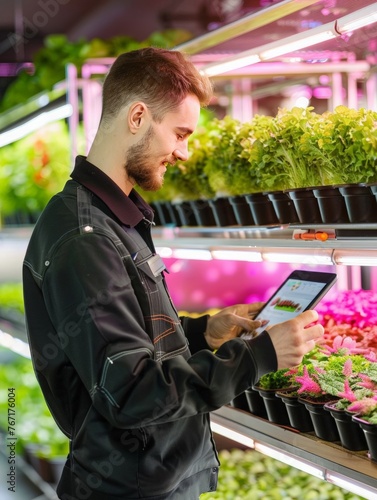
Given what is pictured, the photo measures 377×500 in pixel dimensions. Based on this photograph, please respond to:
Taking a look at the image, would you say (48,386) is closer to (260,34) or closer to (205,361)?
(205,361)

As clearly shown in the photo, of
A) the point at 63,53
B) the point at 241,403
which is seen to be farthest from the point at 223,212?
the point at 63,53

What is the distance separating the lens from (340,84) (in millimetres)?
3816

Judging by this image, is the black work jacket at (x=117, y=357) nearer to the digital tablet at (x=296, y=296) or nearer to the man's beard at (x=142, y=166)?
the man's beard at (x=142, y=166)

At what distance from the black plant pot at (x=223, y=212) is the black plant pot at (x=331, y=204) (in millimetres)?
826

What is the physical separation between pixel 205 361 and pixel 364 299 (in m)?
1.42

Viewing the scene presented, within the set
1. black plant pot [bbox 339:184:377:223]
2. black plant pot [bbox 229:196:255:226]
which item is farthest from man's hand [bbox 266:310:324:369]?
black plant pot [bbox 229:196:255:226]

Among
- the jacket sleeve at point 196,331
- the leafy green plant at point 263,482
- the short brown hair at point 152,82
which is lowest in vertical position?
the leafy green plant at point 263,482

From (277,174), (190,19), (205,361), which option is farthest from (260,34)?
(190,19)

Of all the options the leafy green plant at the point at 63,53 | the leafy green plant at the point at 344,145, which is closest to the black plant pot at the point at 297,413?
the leafy green plant at the point at 344,145

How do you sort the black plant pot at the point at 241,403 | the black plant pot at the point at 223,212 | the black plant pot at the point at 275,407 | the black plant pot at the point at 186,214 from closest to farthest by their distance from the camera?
the black plant pot at the point at 275,407 → the black plant pot at the point at 241,403 → the black plant pot at the point at 223,212 → the black plant pot at the point at 186,214

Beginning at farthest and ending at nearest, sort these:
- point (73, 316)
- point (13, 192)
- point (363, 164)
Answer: point (13, 192)
point (363, 164)
point (73, 316)

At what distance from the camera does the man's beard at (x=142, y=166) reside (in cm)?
207

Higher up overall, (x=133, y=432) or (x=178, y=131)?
(x=178, y=131)

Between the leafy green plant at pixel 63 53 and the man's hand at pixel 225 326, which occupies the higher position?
the leafy green plant at pixel 63 53
